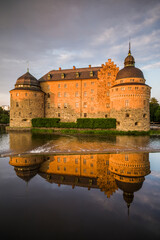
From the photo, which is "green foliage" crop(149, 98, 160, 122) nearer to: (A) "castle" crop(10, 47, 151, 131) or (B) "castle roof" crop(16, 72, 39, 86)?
(A) "castle" crop(10, 47, 151, 131)

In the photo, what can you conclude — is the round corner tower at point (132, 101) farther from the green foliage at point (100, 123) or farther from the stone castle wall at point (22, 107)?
the stone castle wall at point (22, 107)

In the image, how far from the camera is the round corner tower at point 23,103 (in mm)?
34250

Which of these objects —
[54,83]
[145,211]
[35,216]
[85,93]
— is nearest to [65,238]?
[35,216]

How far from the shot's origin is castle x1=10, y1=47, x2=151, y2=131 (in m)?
27.8

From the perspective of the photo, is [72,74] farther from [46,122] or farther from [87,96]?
[46,122]

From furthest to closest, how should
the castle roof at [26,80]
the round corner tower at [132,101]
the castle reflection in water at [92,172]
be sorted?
the castle roof at [26,80] < the round corner tower at [132,101] < the castle reflection in water at [92,172]

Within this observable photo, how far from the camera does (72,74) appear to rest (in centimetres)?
3831

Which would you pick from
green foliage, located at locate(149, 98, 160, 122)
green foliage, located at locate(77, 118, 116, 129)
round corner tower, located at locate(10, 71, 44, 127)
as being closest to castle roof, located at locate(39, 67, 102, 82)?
round corner tower, located at locate(10, 71, 44, 127)

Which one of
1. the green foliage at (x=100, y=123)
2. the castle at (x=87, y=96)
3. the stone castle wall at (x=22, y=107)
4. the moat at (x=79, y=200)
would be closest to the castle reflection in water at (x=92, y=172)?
the moat at (x=79, y=200)

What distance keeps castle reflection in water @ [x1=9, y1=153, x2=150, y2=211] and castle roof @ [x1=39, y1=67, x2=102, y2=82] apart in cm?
2994

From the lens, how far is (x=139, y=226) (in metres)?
3.75

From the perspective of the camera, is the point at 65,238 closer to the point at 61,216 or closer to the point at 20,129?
the point at 61,216

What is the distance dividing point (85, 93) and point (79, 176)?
31.0 metres

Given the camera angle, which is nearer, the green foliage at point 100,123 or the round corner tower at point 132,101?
the round corner tower at point 132,101
